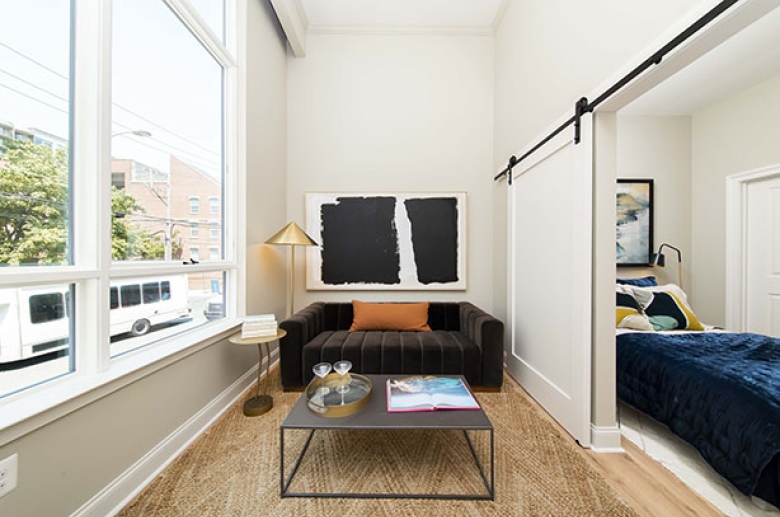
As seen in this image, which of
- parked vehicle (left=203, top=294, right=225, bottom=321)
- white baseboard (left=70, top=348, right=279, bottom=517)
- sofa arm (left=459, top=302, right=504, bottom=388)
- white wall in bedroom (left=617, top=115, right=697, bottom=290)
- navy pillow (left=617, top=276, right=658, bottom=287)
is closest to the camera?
white baseboard (left=70, top=348, right=279, bottom=517)

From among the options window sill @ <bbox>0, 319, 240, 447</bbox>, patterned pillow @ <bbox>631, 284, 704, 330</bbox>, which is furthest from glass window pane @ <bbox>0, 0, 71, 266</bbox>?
patterned pillow @ <bbox>631, 284, 704, 330</bbox>

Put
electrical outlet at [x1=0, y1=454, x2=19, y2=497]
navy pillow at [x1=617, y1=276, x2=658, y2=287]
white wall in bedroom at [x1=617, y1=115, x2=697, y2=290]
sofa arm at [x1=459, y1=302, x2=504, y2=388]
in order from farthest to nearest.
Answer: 1. white wall in bedroom at [x1=617, y1=115, x2=697, y2=290]
2. navy pillow at [x1=617, y1=276, x2=658, y2=287]
3. sofa arm at [x1=459, y1=302, x2=504, y2=388]
4. electrical outlet at [x1=0, y1=454, x2=19, y2=497]

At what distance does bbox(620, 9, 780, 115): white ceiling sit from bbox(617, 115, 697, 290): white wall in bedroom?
17 centimetres

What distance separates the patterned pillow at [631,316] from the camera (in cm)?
220

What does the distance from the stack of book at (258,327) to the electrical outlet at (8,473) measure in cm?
104

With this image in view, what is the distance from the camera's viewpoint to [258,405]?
1909 mm

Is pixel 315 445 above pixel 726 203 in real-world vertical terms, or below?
below

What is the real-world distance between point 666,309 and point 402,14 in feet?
12.4

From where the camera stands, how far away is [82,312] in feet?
3.86

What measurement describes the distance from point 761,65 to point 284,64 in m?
4.45

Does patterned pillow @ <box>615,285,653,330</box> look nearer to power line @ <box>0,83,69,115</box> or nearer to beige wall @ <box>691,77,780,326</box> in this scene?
beige wall @ <box>691,77,780,326</box>

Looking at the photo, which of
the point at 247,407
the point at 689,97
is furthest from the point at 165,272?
the point at 689,97

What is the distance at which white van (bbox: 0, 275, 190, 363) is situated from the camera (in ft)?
3.20

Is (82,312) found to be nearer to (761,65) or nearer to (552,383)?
(552,383)
